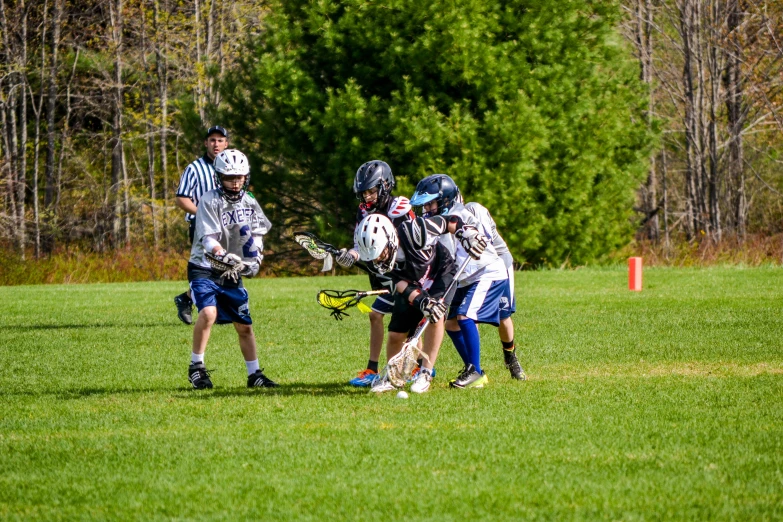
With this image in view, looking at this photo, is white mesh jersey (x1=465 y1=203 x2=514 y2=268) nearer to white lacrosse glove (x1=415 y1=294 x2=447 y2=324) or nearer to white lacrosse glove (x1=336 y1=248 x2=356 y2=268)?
white lacrosse glove (x1=415 y1=294 x2=447 y2=324)

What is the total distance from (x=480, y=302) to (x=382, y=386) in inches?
43.5

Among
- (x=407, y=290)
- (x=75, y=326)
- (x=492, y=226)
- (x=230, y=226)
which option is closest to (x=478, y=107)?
(x=75, y=326)

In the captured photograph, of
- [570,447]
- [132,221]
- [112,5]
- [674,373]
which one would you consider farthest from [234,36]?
[570,447]

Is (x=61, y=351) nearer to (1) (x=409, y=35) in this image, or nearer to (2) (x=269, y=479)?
(2) (x=269, y=479)

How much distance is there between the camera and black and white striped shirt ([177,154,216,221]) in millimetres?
11555

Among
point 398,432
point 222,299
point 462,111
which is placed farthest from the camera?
point 462,111

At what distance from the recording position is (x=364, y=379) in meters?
9.10

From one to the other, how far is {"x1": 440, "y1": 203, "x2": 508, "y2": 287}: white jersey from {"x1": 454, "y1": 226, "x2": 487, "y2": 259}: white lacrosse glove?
0.23 m

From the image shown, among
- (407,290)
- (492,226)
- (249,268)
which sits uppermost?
(492,226)

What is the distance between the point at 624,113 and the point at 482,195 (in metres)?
5.00

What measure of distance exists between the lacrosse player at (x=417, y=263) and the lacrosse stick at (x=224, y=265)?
3.74 feet

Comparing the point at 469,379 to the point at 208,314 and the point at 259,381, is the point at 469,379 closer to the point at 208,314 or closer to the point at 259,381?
the point at 259,381

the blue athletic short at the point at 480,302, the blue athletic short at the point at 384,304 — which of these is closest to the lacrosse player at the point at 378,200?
the blue athletic short at the point at 384,304

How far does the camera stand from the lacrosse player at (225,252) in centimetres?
883
